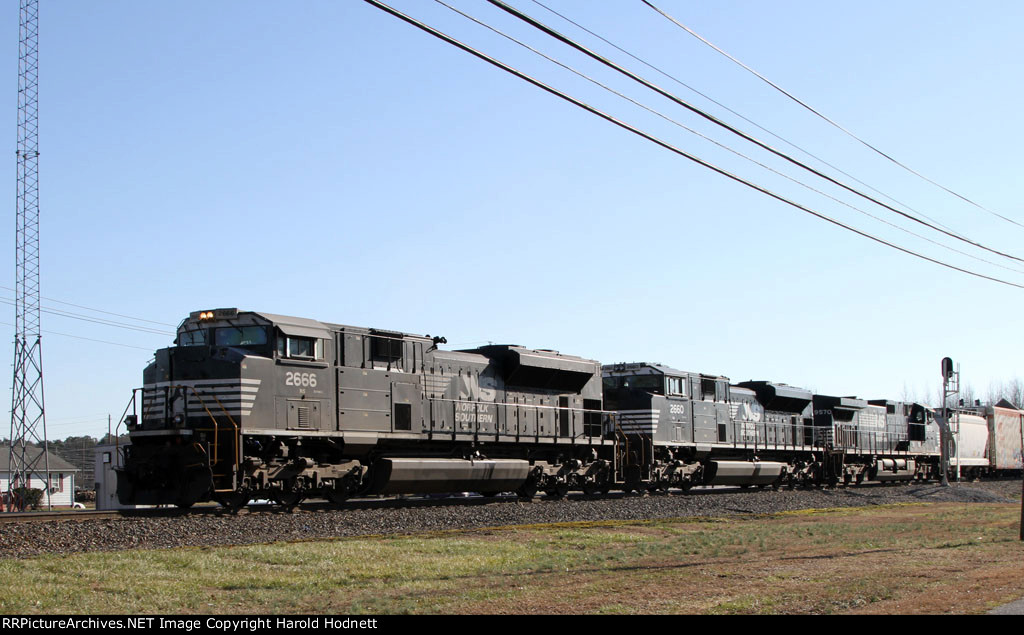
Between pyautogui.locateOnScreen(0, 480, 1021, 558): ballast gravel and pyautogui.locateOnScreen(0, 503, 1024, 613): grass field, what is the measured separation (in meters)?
1.04

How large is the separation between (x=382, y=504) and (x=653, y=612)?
12653 mm

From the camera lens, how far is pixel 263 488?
685 inches

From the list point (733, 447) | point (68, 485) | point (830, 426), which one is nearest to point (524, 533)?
point (733, 447)

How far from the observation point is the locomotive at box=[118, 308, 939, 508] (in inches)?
679

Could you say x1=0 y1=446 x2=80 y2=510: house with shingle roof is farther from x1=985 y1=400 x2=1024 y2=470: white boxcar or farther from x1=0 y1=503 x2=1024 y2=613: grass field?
x1=0 y1=503 x2=1024 y2=613: grass field

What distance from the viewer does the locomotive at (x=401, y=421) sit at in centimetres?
1723

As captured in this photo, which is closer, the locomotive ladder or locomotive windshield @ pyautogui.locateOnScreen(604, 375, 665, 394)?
the locomotive ladder

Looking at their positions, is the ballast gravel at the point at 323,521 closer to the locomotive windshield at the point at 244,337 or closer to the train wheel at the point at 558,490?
the train wheel at the point at 558,490

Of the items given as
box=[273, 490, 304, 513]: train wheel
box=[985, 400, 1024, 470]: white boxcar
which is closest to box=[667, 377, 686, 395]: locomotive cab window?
box=[273, 490, 304, 513]: train wheel

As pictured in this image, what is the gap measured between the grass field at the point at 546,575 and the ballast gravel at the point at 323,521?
3.43 ft

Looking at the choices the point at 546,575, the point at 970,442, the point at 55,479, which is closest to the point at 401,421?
the point at 546,575

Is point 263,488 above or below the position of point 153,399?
below

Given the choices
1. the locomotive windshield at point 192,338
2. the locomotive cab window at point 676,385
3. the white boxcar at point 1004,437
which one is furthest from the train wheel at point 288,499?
the white boxcar at point 1004,437

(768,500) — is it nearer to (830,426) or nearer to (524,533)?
(524,533)
